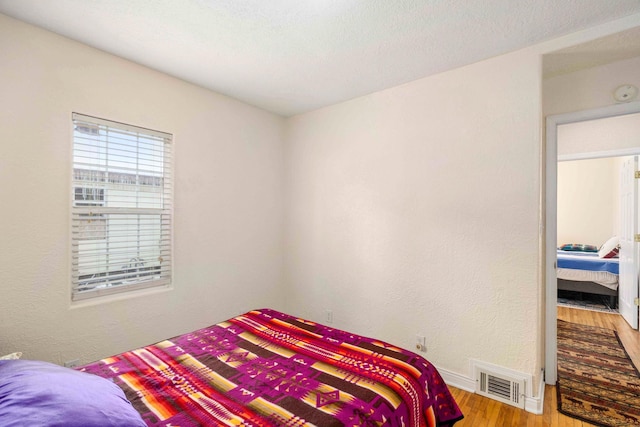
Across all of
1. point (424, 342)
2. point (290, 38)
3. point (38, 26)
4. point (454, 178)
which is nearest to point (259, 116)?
point (290, 38)

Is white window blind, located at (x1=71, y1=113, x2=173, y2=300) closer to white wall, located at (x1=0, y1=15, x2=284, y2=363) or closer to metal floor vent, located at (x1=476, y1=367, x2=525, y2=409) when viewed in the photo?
white wall, located at (x1=0, y1=15, x2=284, y2=363)

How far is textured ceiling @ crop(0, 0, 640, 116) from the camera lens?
5.47 ft

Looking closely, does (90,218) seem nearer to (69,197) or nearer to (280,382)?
(69,197)

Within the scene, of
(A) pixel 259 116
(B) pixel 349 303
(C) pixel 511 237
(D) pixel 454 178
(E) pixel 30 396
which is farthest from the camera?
(A) pixel 259 116

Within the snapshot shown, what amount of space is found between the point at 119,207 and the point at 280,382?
6.03 feet

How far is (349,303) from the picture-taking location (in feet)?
9.80

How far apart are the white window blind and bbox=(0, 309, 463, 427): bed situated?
0.86 meters

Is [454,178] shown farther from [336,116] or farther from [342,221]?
[336,116]

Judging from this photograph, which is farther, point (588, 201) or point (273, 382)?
point (588, 201)

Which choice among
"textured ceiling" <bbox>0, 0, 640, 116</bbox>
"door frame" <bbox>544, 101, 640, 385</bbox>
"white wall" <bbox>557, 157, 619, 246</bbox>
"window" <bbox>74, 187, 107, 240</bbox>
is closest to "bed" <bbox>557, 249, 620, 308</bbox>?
"white wall" <bbox>557, 157, 619, 246</bbox>

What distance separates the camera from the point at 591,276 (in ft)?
14.5

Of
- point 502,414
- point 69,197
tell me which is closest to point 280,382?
point 502,414

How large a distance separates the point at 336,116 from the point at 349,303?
1.97 m

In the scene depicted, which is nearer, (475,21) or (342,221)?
(475,21)
